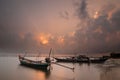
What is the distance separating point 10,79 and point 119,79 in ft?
47.3

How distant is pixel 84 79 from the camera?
23016 millimetres

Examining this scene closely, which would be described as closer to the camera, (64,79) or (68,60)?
(64,79)

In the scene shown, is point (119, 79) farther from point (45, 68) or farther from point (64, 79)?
point (45, 68)

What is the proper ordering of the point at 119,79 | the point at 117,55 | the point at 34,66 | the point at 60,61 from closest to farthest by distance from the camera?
the point at 119,79 → the point at 34,66 → the point at 60,61 → the point at 117,55

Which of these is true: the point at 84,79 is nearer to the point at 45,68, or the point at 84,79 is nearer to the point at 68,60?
the point at 45,68

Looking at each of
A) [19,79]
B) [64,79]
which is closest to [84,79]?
[64,79]

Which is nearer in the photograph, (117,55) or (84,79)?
(84,79)

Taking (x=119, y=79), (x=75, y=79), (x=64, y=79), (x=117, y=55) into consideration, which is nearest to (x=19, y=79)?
(x=64, y=79)

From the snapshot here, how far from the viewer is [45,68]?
33875 millimetres

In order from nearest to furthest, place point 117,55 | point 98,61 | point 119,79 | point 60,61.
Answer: point 119,79 < point 98,61 < point 60,61 < point 117,55

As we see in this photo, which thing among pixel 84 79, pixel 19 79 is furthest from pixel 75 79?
pixel 19 79

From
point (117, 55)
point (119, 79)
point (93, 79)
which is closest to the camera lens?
point (119, 79)

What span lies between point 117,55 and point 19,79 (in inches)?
2235

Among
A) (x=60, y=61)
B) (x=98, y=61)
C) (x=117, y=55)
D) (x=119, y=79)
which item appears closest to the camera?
(x=119, y=79)
